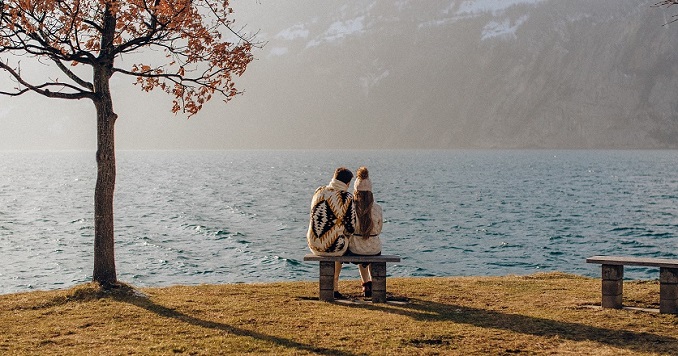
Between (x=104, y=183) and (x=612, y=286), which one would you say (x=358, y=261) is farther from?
(x=104, y=183)

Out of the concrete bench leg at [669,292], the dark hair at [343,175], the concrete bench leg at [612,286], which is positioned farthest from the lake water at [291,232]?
the concrete bench leg at [669,292]

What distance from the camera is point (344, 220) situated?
14047mm

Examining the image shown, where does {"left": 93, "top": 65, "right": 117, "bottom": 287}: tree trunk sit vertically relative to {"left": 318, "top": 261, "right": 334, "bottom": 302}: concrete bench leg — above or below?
Result: above

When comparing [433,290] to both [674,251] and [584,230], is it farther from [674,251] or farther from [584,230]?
[584,230]

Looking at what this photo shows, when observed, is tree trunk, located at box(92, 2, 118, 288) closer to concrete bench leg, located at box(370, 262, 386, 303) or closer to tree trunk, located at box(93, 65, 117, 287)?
tree trunk, located at box(93, 65, 117, 287)

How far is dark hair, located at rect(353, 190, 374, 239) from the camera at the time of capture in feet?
46.1

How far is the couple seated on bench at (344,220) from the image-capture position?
551 inches

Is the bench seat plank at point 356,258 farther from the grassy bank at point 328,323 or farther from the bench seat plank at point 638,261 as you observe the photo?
the bench seat plank at point 638,261

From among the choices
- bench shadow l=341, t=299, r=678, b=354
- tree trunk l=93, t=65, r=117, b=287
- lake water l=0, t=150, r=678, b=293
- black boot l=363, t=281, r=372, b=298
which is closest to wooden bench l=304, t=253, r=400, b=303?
bench shadow l=341, t=299, r=678, b=354

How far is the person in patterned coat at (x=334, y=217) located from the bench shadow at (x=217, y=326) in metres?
3.05

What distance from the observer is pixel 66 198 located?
86750 millimetres

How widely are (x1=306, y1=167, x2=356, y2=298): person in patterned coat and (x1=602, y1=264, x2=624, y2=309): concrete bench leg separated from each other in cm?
509

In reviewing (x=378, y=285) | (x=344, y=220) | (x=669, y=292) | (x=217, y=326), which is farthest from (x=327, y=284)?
(x=669, y=292)

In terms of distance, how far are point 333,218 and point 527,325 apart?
173 inches
